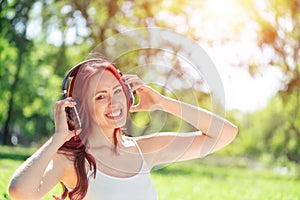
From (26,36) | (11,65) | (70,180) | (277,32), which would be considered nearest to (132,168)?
(70,180)

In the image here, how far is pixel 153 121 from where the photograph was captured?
3193 mm

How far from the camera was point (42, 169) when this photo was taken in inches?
92.8

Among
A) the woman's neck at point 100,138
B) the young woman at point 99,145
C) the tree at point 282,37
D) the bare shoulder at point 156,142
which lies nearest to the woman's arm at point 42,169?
the young woman at point 99,145

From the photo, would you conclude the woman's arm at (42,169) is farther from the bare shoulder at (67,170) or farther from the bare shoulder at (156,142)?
the bare shoulder at (156,142)

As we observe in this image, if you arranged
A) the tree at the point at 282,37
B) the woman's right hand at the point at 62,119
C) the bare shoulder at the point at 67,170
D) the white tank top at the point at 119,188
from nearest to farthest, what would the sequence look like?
the woman's right hand at the point at 62,119 → the bare shoulder at the point at 67,170 → the white tank top at the point at 119,188 → the tree at the point at 282,37

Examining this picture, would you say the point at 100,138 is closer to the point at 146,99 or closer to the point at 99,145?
the point at 99,145

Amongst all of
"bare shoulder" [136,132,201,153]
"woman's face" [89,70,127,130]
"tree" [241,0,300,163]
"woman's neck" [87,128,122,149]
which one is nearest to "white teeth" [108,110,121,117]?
"woman's face" [89,70,127,130]

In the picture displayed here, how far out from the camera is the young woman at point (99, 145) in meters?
2.42

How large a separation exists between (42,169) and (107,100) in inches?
18.8

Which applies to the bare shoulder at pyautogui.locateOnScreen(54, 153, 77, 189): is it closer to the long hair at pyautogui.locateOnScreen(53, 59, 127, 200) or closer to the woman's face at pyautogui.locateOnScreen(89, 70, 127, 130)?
the long hair at pyautogui.locateOnScreen(53, 59, 127, 200)

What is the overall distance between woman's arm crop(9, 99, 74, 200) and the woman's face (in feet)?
0.54

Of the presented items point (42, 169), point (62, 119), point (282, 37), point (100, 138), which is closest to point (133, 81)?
point (100, 138)

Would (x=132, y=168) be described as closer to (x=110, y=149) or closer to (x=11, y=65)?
(x=110, y=149)

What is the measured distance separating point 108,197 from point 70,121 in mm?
381
